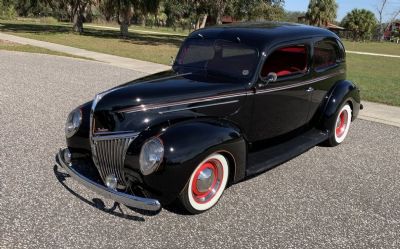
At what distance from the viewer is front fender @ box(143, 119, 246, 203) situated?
3332 mm

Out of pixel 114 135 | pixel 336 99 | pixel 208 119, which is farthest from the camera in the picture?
pixel 336 99

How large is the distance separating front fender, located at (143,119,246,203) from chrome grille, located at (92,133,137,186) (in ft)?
1.07

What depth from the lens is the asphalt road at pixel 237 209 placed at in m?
3.36

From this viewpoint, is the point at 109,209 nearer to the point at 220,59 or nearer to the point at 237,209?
the point at 237,209

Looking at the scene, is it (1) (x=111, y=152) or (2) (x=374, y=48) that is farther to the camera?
(2) (x=374, y=48)

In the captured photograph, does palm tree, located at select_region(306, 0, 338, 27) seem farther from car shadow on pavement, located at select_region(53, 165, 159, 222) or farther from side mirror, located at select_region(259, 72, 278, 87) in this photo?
car shadow on pavement, located at select_region(53, 165, 159, 222)

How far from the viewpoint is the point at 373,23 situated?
66500 millimetres

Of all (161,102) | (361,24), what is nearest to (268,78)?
(161,102)

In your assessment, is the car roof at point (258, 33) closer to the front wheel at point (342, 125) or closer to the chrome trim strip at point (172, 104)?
the chrome trim strip at point (172, 104)

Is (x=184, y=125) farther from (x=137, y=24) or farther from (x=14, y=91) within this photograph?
(x=137, y=24)

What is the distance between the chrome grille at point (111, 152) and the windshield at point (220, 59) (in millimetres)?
1419

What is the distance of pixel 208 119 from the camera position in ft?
12.7

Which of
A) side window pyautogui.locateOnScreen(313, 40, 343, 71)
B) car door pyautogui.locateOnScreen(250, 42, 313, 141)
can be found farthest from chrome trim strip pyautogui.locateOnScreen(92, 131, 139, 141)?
side window pyautogui.locateOnScreen(313, 40, 343, 71)

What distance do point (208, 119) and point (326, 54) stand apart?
106 inches
